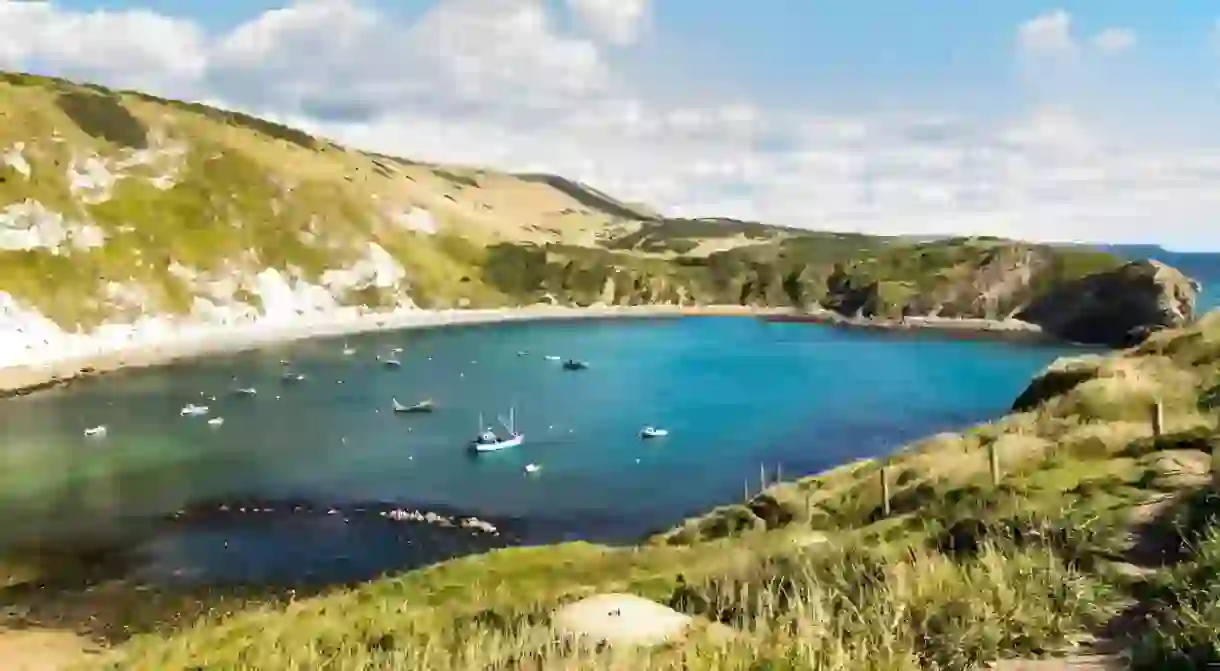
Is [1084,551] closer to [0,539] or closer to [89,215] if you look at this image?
[0,539]

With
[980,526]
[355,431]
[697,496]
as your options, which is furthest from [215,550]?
[980,526]

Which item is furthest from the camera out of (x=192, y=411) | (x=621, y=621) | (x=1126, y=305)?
(x=1126, y=305)

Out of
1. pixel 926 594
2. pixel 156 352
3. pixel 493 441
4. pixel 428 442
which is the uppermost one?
pixel 926 594

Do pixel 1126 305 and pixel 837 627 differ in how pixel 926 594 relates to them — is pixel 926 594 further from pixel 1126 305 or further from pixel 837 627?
pixel 1126 305

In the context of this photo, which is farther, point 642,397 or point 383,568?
point 642,397

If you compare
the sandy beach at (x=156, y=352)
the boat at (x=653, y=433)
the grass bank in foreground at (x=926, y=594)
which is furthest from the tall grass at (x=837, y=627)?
the sandy beach at (x=156, y=352)

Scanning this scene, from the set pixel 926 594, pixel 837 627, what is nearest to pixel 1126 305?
pixel 926 594

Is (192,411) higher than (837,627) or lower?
lower
